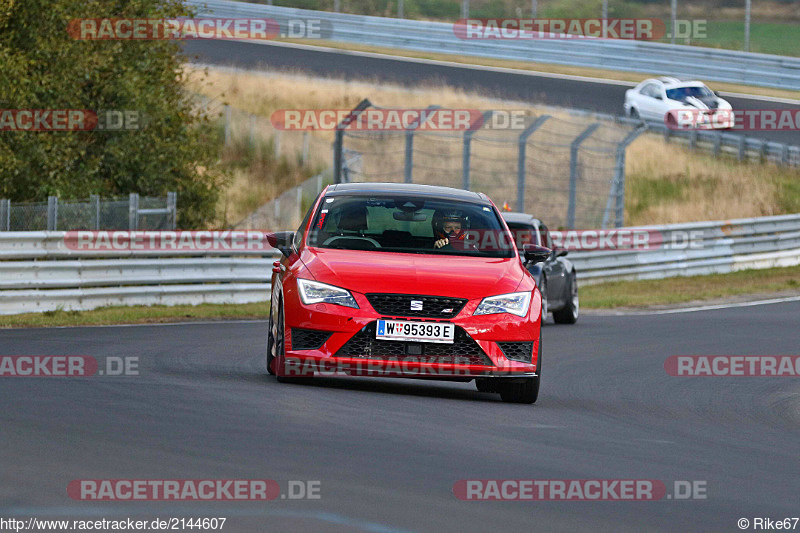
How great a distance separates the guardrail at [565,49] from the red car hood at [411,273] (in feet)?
100

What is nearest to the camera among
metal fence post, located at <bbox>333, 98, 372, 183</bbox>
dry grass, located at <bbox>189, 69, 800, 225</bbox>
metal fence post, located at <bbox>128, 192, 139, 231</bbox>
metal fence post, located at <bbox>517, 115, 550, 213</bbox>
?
metal fence post, located at <bbox>128, 192, 139, 231</bbox>

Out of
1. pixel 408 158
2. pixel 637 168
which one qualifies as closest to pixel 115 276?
pixel 408 158

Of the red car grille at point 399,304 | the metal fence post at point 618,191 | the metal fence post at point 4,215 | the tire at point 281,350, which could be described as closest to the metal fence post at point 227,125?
the metal fence post at point 618,191

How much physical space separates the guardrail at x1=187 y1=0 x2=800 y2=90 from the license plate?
31.2m

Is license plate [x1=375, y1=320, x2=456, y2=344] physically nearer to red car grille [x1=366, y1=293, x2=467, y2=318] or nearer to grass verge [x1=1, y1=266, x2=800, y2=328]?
red car grille [x1=366, y1=293, x2=467, y2=318]

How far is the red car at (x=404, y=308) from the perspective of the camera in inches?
386

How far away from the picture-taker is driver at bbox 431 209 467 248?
10930 mm

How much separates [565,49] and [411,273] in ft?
117

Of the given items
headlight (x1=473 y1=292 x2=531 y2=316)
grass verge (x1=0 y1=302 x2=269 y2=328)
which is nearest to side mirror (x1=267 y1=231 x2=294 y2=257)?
headlight (x1=473 y1=292 x2=531 y2=316)

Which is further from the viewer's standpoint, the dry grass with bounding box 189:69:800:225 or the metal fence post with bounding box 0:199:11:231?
the dry grass with bounding box 189:69:800:225

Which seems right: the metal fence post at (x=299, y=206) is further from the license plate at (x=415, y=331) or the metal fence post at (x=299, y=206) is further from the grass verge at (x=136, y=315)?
the license plate at (x=415, y=331)

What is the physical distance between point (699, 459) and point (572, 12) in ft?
149

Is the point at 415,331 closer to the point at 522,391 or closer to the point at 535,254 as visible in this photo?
the point at 522,391

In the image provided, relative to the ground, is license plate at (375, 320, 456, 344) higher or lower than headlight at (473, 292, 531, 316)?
lower
